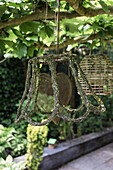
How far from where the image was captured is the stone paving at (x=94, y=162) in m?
3.36

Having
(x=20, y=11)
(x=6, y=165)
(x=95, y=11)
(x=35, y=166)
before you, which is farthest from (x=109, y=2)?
(x=35, y=166)

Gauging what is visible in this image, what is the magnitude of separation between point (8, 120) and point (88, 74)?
2615 mm

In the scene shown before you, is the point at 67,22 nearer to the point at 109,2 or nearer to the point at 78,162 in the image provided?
the point at 109,2

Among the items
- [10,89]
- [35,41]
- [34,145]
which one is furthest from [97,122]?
[35,41]

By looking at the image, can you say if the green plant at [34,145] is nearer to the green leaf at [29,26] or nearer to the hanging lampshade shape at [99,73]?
the hanging lampshade shape at [99,73]

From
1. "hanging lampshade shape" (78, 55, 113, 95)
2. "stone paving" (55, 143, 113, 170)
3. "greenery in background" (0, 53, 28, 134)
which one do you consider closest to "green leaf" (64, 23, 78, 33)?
"hanging lampshade shape" (78, 55, 113, 95)

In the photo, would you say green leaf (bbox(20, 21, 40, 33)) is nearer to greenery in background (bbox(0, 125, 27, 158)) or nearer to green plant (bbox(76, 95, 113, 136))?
greenery in background (bbox(0, 125, 27, 158))

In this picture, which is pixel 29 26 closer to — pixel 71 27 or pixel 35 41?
pixel 71 27

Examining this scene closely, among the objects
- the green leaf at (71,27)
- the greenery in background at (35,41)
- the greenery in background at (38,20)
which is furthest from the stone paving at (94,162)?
the green leaf at (71,27)

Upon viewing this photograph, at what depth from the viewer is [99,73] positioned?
1.47 m

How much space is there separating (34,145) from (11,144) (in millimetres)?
559

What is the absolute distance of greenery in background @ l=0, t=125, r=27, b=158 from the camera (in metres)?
2.90

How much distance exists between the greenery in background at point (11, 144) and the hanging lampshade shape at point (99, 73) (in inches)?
70.4

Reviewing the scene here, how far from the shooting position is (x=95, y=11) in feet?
4.03
